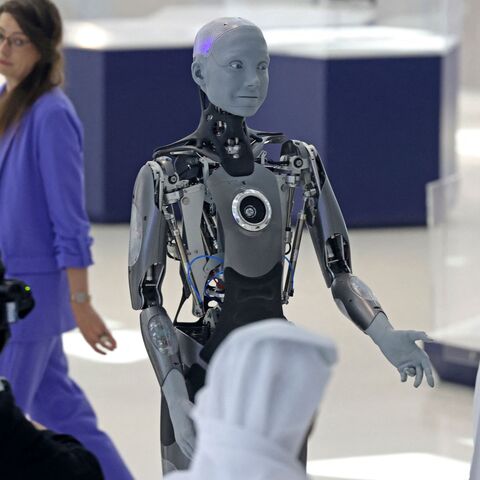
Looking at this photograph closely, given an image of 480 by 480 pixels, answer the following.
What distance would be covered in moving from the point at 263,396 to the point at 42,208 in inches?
107

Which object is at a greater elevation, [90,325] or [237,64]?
[237,64]

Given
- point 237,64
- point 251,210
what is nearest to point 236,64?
point 237,64

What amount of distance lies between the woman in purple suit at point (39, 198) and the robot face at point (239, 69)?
1121 millimetres

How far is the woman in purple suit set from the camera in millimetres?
4711

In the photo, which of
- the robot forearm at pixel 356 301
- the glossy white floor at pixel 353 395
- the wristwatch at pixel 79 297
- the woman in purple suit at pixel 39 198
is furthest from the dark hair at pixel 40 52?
the glossy white floor at pixel 353 395

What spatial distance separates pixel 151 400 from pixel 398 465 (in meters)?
1.40

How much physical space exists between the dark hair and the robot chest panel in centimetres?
126

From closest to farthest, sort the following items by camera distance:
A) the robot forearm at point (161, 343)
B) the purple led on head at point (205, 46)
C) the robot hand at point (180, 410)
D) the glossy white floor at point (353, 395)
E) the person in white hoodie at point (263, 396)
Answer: the person in white hoodie at point (263, 396)
the robot hand at point (180, 410)
the robot forearm at point (161, 343)
the purple led on head at point (205, 46)
the glossy white floor at point (353, 395)

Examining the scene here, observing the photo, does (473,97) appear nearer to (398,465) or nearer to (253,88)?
(398,465)

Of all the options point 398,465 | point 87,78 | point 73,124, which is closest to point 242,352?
point 73,124

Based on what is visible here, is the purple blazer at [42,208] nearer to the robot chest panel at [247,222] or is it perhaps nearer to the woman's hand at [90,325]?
the woman's hand at [90,325]

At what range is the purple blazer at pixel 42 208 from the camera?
4.71m

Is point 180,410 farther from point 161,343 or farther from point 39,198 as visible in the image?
point 39,198

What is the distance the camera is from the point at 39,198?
475cm
